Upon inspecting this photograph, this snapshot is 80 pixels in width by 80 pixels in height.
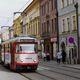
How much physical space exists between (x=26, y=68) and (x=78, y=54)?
18.1 m

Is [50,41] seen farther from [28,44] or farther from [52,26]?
[28,44]

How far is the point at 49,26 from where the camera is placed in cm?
6725

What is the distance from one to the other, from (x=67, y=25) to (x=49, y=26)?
12.0 m

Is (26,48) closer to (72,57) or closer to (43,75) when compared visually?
(43,75)

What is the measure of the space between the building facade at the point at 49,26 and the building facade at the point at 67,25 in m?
3.14

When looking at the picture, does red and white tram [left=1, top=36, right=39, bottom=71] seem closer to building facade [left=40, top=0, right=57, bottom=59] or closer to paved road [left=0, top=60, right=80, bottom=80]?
paved road [left=0, top=60, right=80, bottom=80]

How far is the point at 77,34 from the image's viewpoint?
164 feet

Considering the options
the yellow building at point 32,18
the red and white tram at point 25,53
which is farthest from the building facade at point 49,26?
the red and white tram at point 25,53

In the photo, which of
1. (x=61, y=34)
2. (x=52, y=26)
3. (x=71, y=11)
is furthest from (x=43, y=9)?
(x=71, y=11)

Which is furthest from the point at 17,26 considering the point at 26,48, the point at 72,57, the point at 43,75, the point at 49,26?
the point at 43,75

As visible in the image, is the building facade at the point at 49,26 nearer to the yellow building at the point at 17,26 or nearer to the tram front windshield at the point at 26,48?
the tram front windshield at the point at 26,48

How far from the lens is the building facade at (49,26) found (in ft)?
207

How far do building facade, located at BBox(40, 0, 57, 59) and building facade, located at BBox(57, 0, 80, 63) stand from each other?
10.3ft

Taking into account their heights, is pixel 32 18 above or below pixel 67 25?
above
